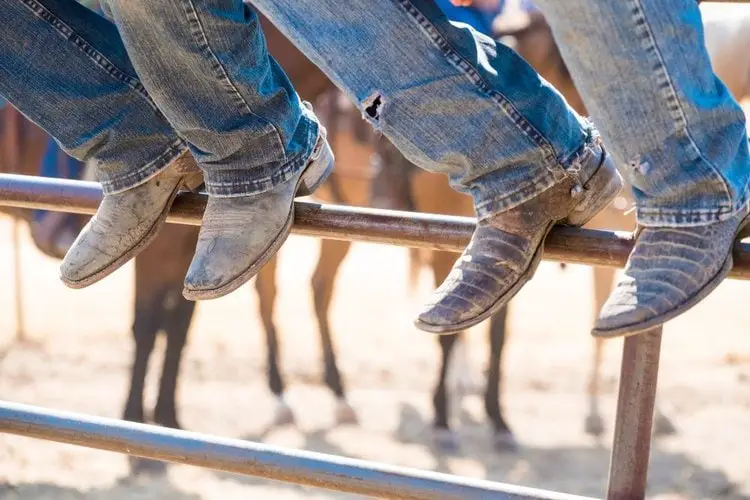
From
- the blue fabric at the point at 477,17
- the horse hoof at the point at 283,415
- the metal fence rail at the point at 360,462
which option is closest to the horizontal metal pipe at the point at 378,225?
the metal fence rail at the point at 360,462

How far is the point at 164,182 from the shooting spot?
43.0 inches

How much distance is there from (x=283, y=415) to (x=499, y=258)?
285 centimetres

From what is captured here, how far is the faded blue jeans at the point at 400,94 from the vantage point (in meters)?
0.79

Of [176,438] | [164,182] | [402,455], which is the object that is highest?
[164,182]

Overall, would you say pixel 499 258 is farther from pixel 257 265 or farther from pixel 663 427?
pixel 663 427

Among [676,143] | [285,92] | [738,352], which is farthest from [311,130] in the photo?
[738,352]

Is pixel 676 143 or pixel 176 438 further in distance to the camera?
pixel 176 438

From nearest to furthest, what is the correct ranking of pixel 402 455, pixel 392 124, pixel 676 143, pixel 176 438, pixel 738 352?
A: pixel 676 143 → pixel 392 124 → pixel 176 438 → pixel 402 455 → pixel 738 352

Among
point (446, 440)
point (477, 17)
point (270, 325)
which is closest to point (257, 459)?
Answer: point (477, 17)

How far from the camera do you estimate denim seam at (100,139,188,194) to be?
108 centimetres

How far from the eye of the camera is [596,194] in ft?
3.07

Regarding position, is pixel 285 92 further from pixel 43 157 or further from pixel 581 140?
pixel 43 157

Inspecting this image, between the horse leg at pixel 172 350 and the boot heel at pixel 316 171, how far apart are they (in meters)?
2.25

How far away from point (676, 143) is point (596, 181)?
0.14 m
